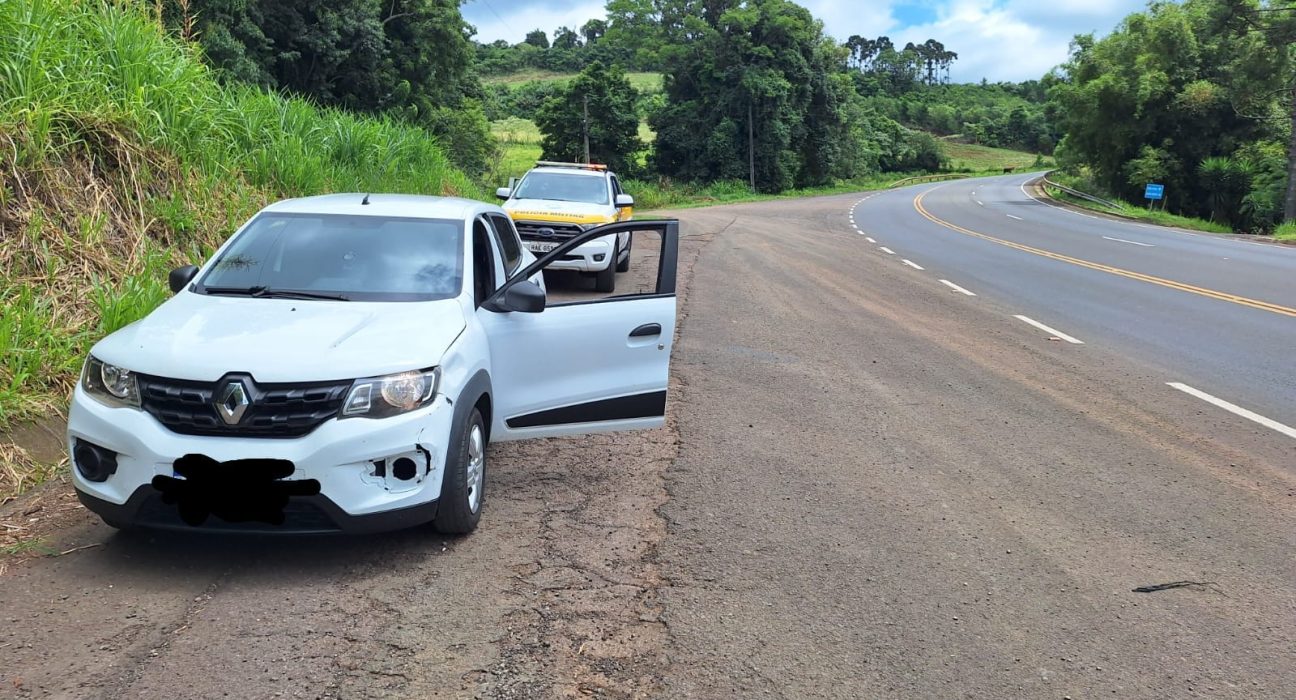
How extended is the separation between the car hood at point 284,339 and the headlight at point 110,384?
0.04 m

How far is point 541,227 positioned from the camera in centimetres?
1352

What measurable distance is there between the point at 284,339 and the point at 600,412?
73.3 inches

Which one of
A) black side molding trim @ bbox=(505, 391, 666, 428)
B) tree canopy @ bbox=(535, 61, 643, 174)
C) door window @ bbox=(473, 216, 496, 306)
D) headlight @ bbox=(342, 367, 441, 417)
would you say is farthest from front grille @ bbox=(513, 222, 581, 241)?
tree canopy @ bbox=(535, 61, 643, 174)

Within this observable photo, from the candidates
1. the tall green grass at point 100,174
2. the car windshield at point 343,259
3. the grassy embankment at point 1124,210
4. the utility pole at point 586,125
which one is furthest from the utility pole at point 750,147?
the car windshield at point 343,259

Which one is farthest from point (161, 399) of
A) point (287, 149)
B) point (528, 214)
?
point (528, 214)

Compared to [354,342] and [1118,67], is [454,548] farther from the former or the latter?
[1118,67]

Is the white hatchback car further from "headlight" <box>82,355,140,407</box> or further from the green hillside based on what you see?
the green hillside

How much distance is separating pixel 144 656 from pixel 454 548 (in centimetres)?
143

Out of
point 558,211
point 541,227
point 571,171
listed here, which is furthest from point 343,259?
point 571,171

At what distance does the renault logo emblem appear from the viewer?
395 centimetres

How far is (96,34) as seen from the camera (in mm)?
9008

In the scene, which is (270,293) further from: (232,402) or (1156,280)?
(1156,280)

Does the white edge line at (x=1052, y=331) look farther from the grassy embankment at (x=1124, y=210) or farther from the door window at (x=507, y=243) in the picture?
the grassy embankment at (x=1124, y=210)

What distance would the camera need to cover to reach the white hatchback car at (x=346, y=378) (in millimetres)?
3965
